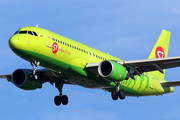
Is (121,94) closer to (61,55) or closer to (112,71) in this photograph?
(112,71)

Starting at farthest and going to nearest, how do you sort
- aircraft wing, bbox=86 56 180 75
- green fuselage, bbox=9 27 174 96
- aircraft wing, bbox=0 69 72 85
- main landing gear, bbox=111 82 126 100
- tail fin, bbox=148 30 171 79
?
tail fin, bbox=148 30 171 79
aircraft wing, bbox=0 69 72 85
main landing gear, bbox=111 82 126 100
aircraft wing, bbox=86 56 180 75
green fuselage, bbox=9 27 174 96

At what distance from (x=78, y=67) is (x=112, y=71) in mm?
3491

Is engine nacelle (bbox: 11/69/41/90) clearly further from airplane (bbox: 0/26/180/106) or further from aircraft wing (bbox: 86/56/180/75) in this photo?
aircraft wing (bbox: 86/56/180/75)

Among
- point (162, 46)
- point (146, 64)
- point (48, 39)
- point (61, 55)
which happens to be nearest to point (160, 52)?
point (162, 46)

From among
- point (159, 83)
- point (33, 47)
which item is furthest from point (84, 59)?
point (159, 83)

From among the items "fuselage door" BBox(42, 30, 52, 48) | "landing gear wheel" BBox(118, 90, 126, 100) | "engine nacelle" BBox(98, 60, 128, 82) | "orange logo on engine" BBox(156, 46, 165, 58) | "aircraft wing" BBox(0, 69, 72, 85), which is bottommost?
"landing gear wheel" BBox(118, 90, 126, 100)

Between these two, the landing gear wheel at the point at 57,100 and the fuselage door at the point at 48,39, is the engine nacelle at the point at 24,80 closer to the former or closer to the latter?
the landing gear wheel at the point at 57,100

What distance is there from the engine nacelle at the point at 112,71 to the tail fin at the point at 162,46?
1355 centimetres

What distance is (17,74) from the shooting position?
5928 centimetres

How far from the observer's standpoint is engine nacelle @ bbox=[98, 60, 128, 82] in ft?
173

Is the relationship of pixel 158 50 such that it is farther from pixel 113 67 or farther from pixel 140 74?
pixel 113 67

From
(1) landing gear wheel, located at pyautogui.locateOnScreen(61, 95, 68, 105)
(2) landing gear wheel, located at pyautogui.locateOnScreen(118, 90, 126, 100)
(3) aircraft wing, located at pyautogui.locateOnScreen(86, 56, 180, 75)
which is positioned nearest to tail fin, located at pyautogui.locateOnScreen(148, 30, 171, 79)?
(3) aircraft wing, located at pyautogui.locateOnScreen(86, 56, 180, 75)

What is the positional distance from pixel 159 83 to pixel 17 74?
1696 centimetres

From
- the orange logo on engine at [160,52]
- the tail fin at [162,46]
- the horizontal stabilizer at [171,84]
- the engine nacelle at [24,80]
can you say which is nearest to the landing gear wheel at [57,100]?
the engine nacelle at [24,80]
